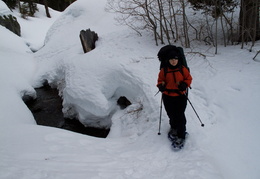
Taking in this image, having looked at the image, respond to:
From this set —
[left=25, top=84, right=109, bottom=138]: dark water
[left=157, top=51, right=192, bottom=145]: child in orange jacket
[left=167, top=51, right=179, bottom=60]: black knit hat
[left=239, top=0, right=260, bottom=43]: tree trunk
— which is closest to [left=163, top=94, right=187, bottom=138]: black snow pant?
[left=157, top=51, right=192, bottom=145]: child in orange jacket

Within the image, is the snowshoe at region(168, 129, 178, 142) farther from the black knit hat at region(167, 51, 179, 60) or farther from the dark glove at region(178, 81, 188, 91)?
the black knit hat at region(167, 51, 179, 60)

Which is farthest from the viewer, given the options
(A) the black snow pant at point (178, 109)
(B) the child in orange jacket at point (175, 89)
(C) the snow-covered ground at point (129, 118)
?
(A) the black snow pant at point (178, 109)

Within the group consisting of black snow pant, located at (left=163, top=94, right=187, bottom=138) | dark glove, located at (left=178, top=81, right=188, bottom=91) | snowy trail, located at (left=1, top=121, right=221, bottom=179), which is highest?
dark glove, located at (left=178, top=81, right=188, bottom=91)

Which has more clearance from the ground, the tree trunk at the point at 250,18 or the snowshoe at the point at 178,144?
the tree trunk at the point at 250,18

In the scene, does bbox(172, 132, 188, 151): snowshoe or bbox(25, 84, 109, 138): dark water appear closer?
bbox(172, 132, 188, 151): snowshoe

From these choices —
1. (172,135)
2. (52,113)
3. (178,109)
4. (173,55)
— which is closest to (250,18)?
(173,55)

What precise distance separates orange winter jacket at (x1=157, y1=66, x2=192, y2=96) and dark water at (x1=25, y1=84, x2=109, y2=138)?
10.4 feet

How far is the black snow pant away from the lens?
322cm

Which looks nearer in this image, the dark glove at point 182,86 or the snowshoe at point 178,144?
the dark glove at point 182,86

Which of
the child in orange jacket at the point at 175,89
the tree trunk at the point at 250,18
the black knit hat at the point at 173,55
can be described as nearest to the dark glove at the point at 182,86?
the child in orange jacket at the point at 175,89

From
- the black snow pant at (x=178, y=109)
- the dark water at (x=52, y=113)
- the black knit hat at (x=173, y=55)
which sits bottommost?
the dark water at (x=52, y=113)

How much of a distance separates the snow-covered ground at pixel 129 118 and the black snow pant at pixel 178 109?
0.28 meters

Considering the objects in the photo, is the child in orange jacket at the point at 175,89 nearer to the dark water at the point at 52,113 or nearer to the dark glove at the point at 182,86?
the dark glove at the point at 182,86

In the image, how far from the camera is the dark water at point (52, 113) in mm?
5909
